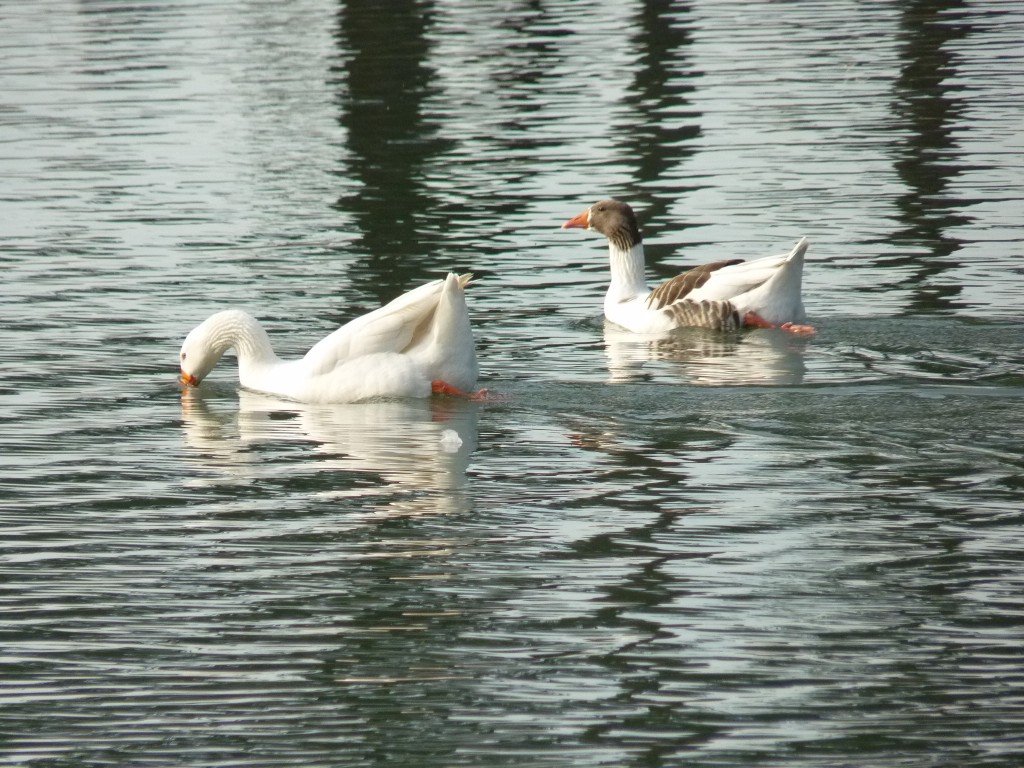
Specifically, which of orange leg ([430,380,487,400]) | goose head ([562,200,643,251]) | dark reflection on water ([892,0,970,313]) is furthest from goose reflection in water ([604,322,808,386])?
dark reflection on water ([892,0,970,313])

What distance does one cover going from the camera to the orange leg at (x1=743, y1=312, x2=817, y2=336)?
1395 cm

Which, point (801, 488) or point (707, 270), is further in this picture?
point (707, 270)

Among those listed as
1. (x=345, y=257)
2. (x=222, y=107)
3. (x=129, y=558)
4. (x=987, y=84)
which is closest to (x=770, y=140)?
(x=987, y=84)

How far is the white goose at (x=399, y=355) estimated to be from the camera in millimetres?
11992

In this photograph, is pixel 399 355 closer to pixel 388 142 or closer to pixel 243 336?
pixel 243 336

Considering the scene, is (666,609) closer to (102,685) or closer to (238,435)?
(102,685)

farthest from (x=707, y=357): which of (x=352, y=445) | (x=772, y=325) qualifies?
(x=352, y=445)

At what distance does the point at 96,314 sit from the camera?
50.0ft

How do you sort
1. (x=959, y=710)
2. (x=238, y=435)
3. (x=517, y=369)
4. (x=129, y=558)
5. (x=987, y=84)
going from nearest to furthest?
(x=959, y=710)
(x=129, y=558)
(x=238, y=435)
(x=517, y=369)
(x=987, y=84)

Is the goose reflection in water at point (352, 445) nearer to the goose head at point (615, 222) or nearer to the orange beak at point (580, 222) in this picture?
the goose head at point (615, 222)

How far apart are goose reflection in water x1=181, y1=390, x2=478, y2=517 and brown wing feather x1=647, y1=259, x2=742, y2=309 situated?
3.01 metres

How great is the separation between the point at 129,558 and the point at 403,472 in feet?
6.94

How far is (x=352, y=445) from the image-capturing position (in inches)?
434

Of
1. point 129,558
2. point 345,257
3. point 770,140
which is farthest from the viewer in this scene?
point 770,140
